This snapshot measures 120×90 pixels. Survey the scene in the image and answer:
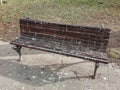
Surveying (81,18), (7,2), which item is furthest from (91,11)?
(7,2)

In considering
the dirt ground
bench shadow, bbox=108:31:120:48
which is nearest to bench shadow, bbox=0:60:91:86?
the dirt ground

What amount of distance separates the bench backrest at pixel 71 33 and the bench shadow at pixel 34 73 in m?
0.63

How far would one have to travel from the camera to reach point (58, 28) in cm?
420

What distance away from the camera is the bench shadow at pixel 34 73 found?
13.0 ft

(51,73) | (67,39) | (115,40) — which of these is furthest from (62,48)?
(115,40)

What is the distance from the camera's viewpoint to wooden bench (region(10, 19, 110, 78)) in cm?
388

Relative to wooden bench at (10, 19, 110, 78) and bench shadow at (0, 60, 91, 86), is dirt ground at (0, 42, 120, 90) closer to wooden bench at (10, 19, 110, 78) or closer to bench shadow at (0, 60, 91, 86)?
bench shadow at (0, 60, 91, 86)

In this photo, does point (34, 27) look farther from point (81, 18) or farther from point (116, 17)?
point (116, 17)

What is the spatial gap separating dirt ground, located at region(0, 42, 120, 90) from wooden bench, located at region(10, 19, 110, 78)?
29 cm

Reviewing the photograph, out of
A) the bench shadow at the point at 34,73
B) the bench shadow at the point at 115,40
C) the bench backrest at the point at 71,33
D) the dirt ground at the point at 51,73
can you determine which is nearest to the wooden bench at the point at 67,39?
the bench backrest at the point at 71,33

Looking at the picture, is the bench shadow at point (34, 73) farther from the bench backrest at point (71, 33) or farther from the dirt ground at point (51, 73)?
the bench backrest at point (71, 33)

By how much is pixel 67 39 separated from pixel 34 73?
0.94m

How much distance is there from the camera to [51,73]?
418cm

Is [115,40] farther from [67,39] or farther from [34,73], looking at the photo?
[34,73]
